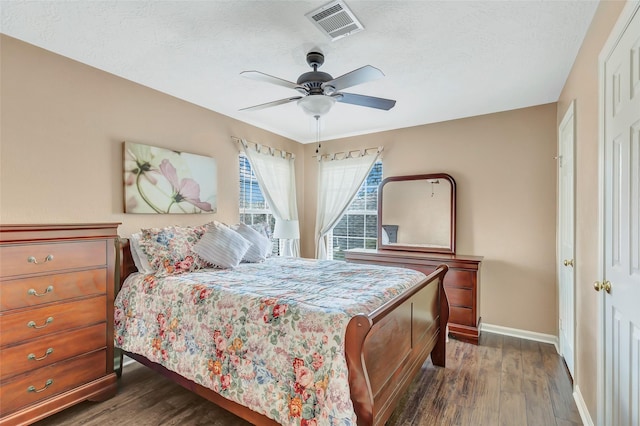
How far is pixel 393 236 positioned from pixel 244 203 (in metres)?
2.08

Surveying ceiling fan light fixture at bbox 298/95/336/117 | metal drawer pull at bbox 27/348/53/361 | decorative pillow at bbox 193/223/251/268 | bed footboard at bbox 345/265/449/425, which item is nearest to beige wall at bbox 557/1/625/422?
bed footboard at bbox 345/265/449/425

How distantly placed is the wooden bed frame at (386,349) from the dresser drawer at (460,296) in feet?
2.41

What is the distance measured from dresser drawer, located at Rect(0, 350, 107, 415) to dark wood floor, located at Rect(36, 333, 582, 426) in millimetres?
234

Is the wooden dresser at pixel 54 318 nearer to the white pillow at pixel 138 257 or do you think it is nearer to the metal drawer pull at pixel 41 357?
the metal drawer pull at pixel 41 357

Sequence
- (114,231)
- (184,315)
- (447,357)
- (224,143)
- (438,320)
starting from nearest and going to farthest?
(184,315) < (114,231) < (438,320) < (447,357) < (224,143)

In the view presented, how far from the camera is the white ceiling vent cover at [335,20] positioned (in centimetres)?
183

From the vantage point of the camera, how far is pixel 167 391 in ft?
7.80

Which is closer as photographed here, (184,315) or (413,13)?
(413,13)

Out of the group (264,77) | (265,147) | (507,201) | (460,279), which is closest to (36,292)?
(264,77)

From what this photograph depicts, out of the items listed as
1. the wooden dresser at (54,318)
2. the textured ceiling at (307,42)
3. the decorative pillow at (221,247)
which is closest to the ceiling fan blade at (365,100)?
Answer: the textured ceiling at (307,42)

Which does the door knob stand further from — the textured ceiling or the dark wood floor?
the textured ceiling

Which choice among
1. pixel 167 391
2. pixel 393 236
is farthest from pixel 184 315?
pixel 393 236

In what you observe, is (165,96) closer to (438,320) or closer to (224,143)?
(224,143)

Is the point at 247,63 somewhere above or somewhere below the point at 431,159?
above
